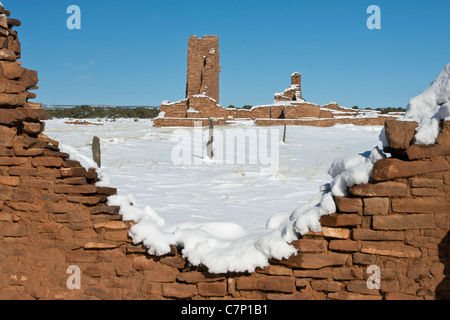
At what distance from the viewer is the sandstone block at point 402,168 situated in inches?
123

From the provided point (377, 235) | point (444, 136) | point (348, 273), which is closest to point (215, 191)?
point (348, 273)

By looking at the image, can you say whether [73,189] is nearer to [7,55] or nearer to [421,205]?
[7,55]

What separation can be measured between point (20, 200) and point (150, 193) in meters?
3.81

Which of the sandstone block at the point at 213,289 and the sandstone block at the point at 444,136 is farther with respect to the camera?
the sandstone block at the point at 213,289

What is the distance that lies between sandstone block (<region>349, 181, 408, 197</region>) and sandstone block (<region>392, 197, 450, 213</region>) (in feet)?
0.24

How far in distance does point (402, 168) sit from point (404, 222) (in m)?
0.48

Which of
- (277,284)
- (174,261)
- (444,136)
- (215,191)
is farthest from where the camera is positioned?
(215,191)

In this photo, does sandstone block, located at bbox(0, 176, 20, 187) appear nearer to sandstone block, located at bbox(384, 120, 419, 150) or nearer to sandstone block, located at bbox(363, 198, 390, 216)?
sandstone block, located at bbox(363, 198, 390, 216)

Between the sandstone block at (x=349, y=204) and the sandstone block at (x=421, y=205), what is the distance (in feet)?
0.95

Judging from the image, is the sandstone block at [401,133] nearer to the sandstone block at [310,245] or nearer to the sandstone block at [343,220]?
the sandstone block at [343,220]

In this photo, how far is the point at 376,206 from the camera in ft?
10.7

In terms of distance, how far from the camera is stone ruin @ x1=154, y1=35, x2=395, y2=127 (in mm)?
25188

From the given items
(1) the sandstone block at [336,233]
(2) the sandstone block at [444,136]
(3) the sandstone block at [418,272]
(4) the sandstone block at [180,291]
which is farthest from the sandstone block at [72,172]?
(2) the sandstone block at [444,136]

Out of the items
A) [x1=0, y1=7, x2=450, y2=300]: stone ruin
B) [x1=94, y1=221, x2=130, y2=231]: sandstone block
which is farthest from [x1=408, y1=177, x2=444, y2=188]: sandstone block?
[x1=94, y1=221, x2=130, y2=231]: sandstone block
